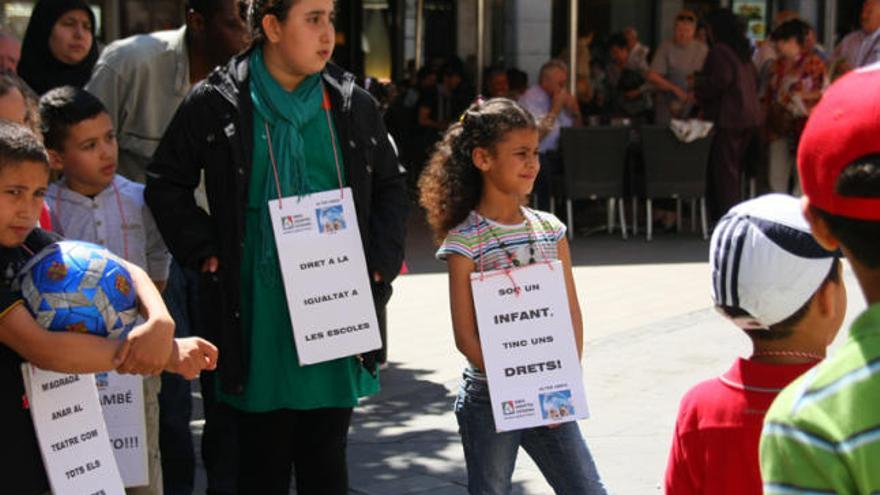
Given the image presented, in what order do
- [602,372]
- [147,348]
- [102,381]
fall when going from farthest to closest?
[602,372] < [102,381] < [147,348]

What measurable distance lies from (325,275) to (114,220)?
870mm

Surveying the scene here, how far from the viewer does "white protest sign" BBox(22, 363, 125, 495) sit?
3180mm

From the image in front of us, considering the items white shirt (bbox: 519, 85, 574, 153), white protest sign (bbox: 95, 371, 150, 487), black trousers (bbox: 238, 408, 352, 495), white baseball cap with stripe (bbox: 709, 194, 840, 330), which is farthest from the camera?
white shirt (bbox: 519, 85, 574, 153)

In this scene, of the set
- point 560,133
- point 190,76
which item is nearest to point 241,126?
point 190,76

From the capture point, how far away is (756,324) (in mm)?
2607

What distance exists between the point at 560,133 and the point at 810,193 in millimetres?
11324

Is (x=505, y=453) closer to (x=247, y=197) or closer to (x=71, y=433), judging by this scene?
(x=247, y=197)

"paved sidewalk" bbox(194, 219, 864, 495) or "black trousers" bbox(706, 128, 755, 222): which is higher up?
"black trousers" bbox(706, 128, 755, 222)

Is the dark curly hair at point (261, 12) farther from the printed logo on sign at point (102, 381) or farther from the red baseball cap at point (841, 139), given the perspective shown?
the red baseball cap at point (841, 139)

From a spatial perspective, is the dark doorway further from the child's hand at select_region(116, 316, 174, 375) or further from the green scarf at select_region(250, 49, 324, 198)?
the child's hand at select_region(116, 316, 174, 375)

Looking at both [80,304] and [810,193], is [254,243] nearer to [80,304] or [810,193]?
[80,304]

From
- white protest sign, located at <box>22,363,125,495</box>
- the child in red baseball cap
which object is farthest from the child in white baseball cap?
white protest sign, located at <box>22,363,125,495</box>

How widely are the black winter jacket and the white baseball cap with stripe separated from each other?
185cm

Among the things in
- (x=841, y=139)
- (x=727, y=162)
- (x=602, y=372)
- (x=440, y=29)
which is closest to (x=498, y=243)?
(x=841, y=139)
